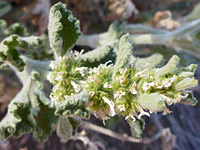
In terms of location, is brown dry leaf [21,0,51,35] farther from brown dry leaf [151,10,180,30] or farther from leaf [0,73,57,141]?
brown dry leaf [151,10,180,30]

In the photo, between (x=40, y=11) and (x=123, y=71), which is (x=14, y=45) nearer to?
(x=123, y=71)

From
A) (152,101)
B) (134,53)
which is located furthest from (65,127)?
(134,53)

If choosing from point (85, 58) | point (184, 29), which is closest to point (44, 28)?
point (85, 58)

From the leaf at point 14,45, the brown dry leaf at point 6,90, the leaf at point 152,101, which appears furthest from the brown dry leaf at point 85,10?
the leaf at point 152,101

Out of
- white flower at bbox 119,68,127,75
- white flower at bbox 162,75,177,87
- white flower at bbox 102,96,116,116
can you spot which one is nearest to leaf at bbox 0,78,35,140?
white flower at bbox 102,96,116,116

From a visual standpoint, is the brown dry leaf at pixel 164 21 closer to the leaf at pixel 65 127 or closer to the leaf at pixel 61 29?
the leaf at pixel 61 29

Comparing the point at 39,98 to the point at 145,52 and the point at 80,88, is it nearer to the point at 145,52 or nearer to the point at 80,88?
the point at 80,88
